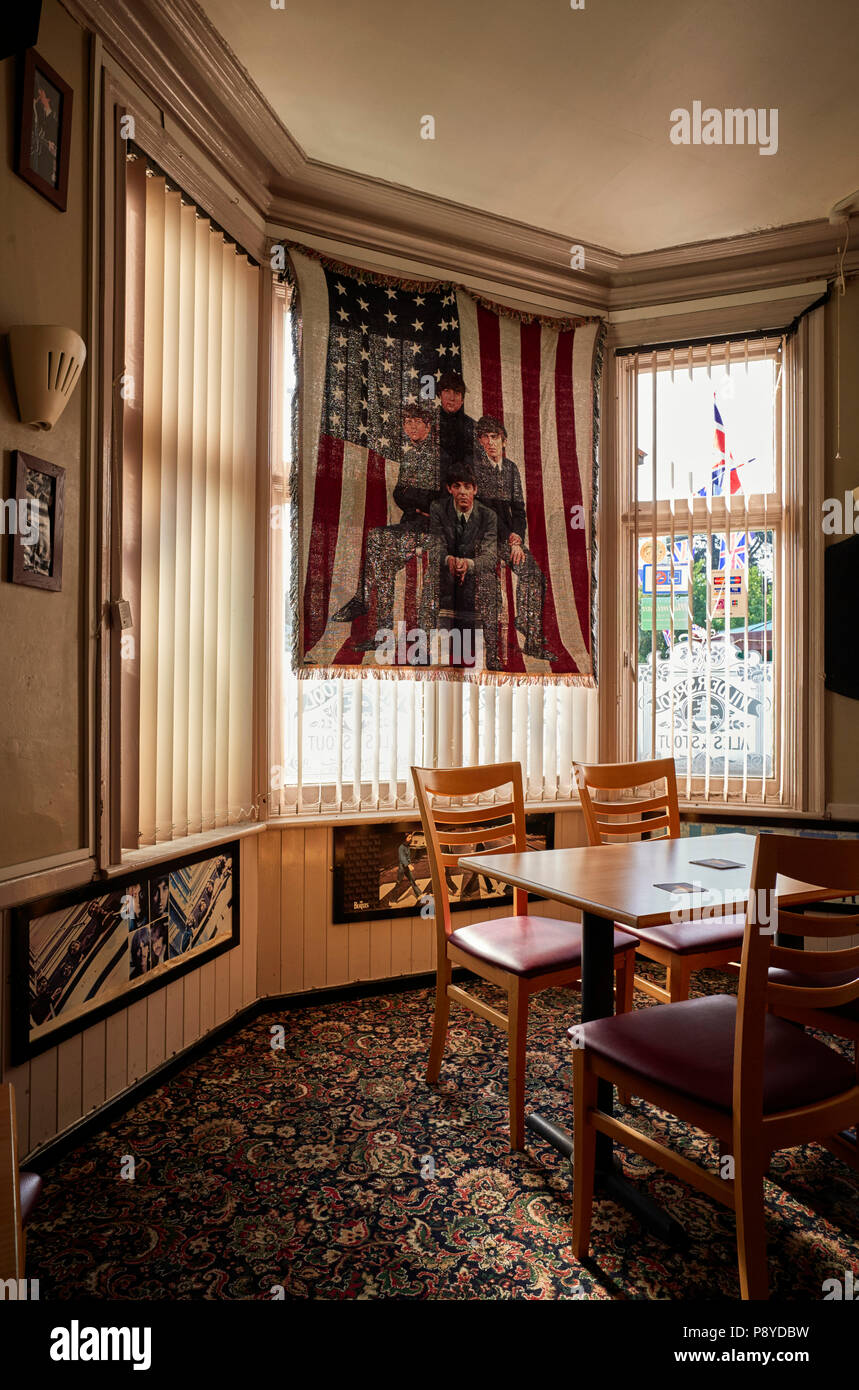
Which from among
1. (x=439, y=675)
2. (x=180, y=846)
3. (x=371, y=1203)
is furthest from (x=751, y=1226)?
(x=439, y=675)

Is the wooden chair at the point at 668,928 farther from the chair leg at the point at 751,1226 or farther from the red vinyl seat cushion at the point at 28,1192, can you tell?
the red vinyl seat cushion at the point at 28,1192

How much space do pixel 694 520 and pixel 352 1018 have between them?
9.02ft

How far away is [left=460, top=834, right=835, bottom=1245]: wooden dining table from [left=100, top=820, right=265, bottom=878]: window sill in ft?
3.07

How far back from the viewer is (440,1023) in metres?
2.52

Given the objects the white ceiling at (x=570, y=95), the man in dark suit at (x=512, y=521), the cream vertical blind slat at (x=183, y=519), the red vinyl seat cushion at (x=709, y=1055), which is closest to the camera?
the red vinyl seat cushion at (x=709, y=1055)

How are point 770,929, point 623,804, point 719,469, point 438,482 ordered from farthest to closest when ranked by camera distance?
point 719,469, point 438,482, point 623,804, point 770,929

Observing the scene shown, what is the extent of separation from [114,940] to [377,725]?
1.41m

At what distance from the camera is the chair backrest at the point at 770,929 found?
1395 millimetres

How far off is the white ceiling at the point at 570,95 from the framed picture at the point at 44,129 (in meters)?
0.68

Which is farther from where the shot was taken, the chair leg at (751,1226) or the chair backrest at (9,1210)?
the chair leg at (751,1226)

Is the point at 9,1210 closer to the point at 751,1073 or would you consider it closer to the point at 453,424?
the point at 751,1073

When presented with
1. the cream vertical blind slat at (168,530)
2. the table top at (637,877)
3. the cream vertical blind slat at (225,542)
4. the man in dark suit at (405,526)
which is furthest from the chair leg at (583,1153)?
the man in dark suit at (405,526)

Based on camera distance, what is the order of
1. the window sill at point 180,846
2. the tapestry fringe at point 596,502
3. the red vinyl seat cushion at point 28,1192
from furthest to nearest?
the tapestry fringe at point 596,502 < the window sill at point 180,846 < the red vinyl seat cushion at point 28,1192

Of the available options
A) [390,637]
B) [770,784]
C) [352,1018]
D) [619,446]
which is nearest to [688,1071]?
[352,1018]
